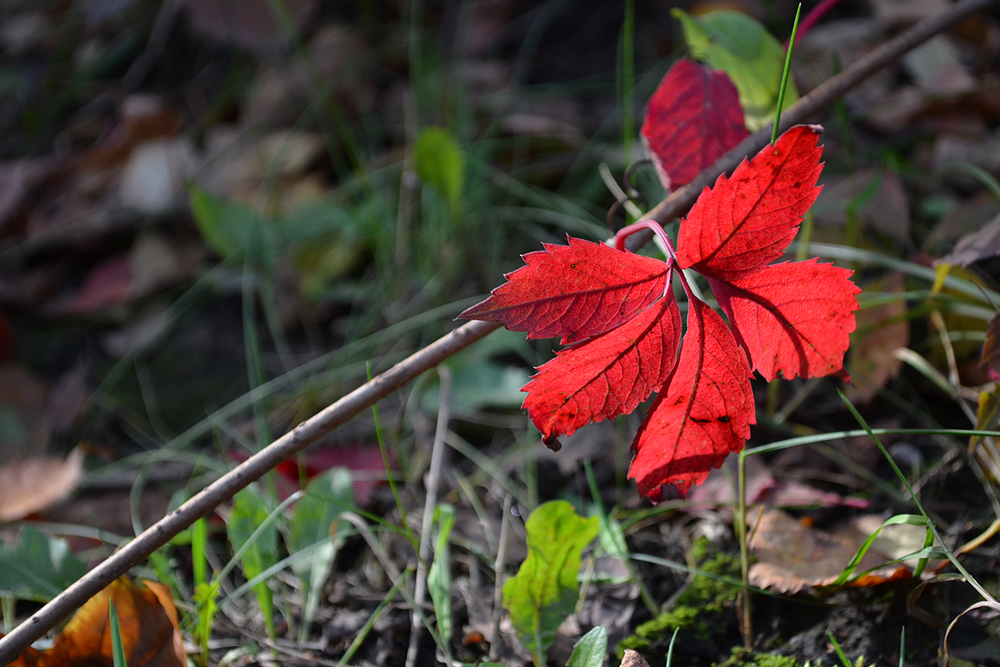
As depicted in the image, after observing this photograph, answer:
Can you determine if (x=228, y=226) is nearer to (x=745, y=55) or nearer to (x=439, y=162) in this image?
(x=439, y=162)

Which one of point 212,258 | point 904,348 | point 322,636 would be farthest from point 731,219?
point 212,258

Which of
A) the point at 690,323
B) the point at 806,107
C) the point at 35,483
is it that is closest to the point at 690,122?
the point at 806,107

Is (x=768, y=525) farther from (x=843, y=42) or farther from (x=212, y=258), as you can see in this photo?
(x=212, y=258)

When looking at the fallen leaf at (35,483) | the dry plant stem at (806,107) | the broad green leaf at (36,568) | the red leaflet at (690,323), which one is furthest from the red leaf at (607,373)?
the fallen leaf at (35,483)

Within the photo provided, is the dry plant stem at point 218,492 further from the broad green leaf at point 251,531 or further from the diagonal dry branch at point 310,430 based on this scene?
the broad green leaf at point 251,531

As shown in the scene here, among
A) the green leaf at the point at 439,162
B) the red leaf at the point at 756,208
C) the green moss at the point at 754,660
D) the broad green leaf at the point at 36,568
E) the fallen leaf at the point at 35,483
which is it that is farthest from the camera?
the green leaf at the point at 439,162

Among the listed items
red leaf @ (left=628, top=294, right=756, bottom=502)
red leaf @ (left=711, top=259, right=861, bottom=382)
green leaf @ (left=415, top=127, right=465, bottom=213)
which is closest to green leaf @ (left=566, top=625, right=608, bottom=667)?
red leaf @ (left=628, top=294, right=756, bottom=502)
